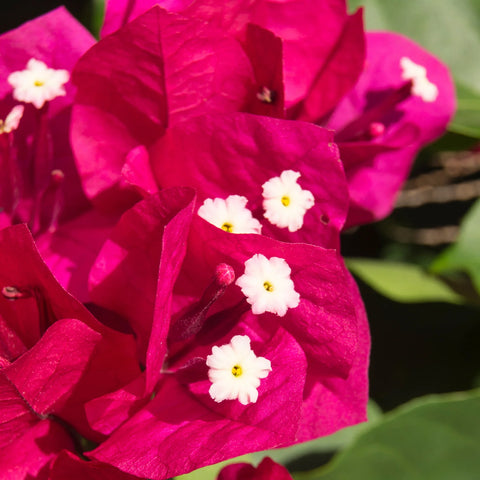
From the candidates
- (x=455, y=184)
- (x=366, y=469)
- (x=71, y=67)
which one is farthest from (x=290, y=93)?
(x=455, y=184)

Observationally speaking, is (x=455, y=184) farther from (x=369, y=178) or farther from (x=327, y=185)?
(x=327, y=185)

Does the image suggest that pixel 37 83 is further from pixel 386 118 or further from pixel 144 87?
pixel 386 118

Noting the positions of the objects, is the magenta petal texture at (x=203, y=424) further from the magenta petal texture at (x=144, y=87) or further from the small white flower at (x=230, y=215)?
the magenta petal texture at (x=144, y=87)

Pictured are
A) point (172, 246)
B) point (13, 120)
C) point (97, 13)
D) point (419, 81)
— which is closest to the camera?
point (172, 246)

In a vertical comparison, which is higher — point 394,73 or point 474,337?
point 394,73

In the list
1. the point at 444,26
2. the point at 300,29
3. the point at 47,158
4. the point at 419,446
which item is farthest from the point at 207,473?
the point at 444,26

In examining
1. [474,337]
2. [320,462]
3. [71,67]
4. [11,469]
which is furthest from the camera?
[474,337]

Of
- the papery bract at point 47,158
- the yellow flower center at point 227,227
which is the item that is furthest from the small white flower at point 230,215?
the papery bract at point 47,158
